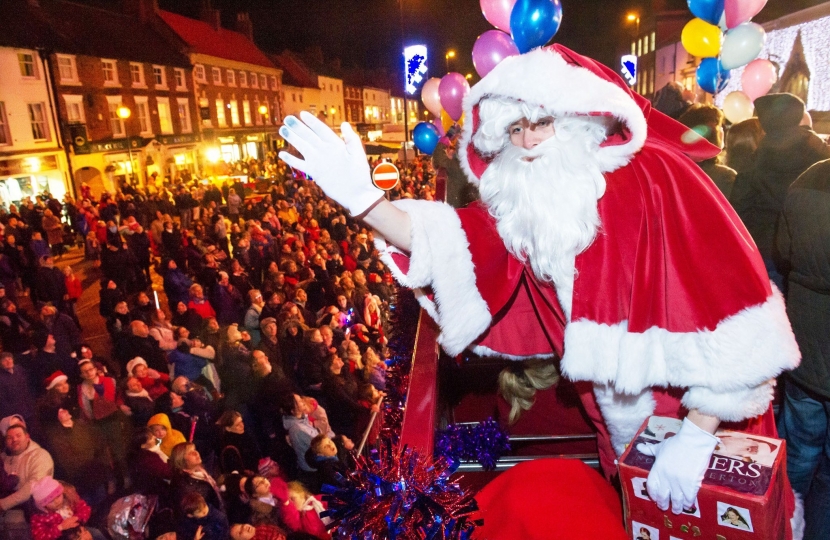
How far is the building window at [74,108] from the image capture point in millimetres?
20984

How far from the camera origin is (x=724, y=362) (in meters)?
1.56

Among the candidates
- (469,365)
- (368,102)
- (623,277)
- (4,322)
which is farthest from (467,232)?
(368,102)

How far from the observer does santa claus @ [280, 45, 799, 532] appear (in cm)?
158

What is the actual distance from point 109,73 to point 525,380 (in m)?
26.8

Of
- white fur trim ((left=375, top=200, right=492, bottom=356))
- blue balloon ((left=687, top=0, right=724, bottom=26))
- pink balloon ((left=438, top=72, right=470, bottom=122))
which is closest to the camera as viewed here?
white fur trim ((left=375, top=200, right=492, bottom=356))

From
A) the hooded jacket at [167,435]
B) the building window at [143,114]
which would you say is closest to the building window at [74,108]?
the building window at [143,114]

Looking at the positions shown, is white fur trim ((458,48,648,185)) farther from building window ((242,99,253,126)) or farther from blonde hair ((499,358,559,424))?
building window ((242,99,253,126))

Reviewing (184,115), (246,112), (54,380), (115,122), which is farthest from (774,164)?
(246,112)

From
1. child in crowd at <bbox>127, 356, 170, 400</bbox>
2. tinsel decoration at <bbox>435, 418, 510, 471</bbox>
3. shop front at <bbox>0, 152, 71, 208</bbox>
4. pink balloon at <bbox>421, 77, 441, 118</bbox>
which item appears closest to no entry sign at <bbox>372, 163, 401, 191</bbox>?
pink balloon at <bbox>421, 77, 441, 118</bbox>

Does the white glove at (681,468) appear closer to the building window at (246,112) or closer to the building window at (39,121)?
the building window at (39,121)

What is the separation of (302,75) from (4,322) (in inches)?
1656

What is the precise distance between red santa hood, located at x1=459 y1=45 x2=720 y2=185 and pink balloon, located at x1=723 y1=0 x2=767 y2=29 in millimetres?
5107

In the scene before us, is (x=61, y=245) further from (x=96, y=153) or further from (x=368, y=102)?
(x=368, y=102)

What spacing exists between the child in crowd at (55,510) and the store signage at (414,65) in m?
12.0
